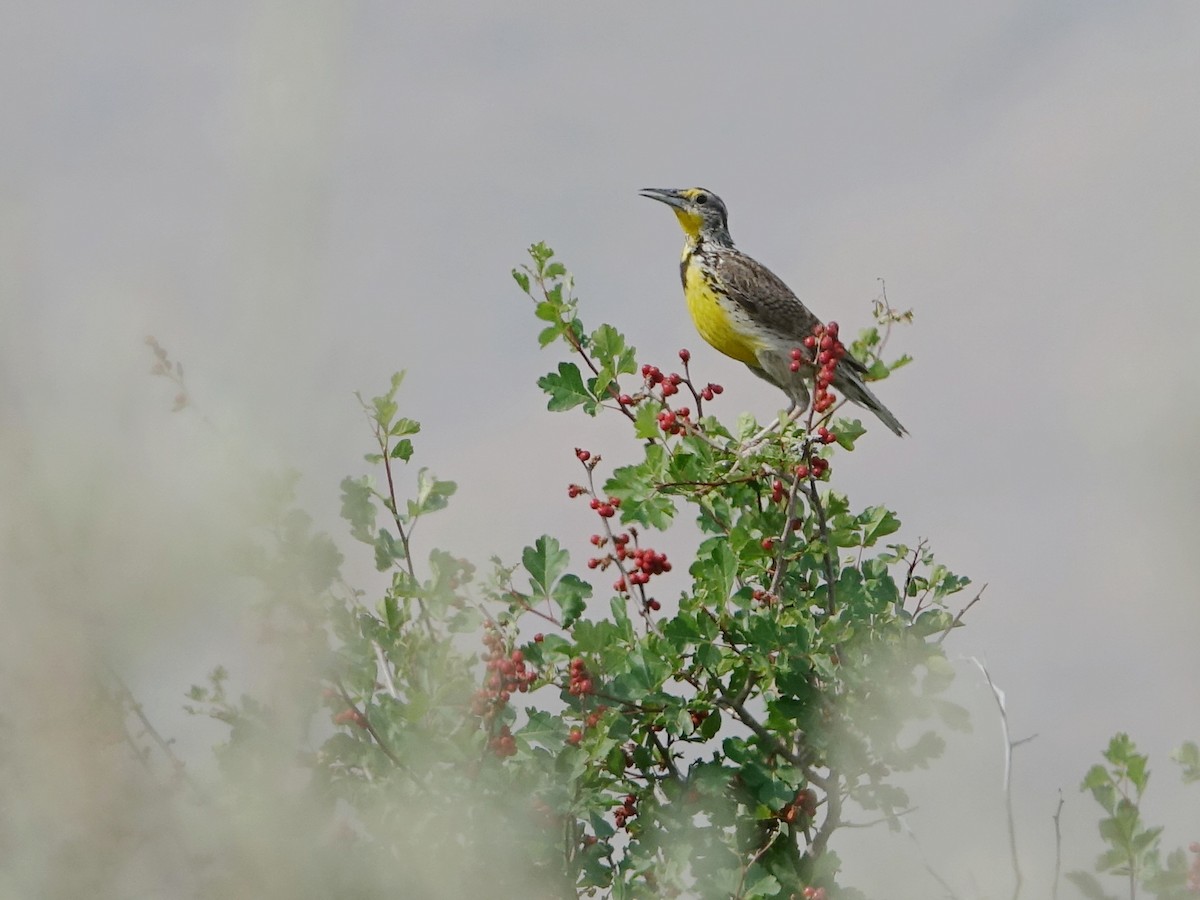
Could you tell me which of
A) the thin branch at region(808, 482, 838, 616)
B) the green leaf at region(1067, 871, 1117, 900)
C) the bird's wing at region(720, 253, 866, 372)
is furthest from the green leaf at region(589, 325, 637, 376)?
the bird's wing at region(720, 253, 866, 372)

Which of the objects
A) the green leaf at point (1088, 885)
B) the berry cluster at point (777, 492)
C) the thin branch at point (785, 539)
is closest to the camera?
the green leaf at point (1088, 885)

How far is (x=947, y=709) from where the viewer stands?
3.11 metres

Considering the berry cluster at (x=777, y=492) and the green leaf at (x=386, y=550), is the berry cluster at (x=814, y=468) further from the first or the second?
the green leaf at (x=386, y=550)

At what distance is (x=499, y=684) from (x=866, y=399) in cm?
560

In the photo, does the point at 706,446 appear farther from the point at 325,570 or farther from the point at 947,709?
the point at 325,570

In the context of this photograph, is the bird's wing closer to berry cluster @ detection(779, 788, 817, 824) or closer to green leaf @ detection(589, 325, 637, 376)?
green leaf @ detection(589, 325, 637, 376)

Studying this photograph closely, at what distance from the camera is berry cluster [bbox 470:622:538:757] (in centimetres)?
326

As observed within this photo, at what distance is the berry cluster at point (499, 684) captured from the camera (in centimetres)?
326

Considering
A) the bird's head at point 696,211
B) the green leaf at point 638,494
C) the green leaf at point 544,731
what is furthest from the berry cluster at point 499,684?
the bird's head at point 696,211

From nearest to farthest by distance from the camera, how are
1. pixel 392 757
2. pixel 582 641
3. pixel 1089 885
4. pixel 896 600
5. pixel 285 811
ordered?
pixel 285 811, pixel 1089 885, pixel 392 757, pixel 582 641, pixel 896 600

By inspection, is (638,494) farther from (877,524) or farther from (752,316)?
(752,316)

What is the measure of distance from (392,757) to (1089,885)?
1455 mm

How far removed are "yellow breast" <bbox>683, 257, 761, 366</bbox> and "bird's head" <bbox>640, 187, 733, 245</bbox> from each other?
38.3 inches

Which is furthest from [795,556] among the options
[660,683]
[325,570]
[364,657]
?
[325,570]
